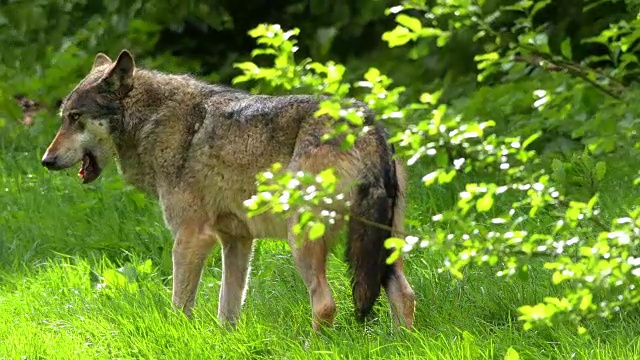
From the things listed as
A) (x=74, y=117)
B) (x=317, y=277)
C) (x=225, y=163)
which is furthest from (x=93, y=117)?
(x=317, y=277)

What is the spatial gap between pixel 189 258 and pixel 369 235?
1.27 m

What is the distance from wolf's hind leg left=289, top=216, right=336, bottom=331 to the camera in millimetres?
6109

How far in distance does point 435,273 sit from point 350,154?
3.38 ft

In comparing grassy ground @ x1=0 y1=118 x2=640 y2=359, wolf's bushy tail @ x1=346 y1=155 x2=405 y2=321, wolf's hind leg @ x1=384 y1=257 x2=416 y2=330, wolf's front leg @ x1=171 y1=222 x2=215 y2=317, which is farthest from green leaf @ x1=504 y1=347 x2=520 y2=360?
wolf's front leg @ x1=171 y1=222 x2=215 y2=317

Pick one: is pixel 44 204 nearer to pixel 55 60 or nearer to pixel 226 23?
pixel 226 23

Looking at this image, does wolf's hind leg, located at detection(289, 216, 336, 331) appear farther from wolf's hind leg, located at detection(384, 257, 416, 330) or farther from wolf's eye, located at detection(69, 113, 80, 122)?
wolf's eye, located at detection(69, 113, 80, 122)

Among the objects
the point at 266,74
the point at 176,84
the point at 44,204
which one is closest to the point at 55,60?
the point at 44,204

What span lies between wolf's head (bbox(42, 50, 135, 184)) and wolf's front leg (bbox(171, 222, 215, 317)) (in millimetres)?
829

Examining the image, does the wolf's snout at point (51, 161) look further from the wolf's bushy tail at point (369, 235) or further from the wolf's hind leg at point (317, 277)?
the wolf's bushy tail at point (369, 235)

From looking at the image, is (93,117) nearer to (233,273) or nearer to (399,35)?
(233,273)

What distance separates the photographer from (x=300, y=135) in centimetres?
629

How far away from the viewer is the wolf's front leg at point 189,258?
677 centimetres

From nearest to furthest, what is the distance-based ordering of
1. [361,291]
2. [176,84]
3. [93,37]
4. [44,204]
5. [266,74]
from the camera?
[266,74], [361,291], [176,84], [44,204], [93,37]

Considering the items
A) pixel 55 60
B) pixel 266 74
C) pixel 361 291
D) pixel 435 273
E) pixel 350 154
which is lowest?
pixel 55 60
